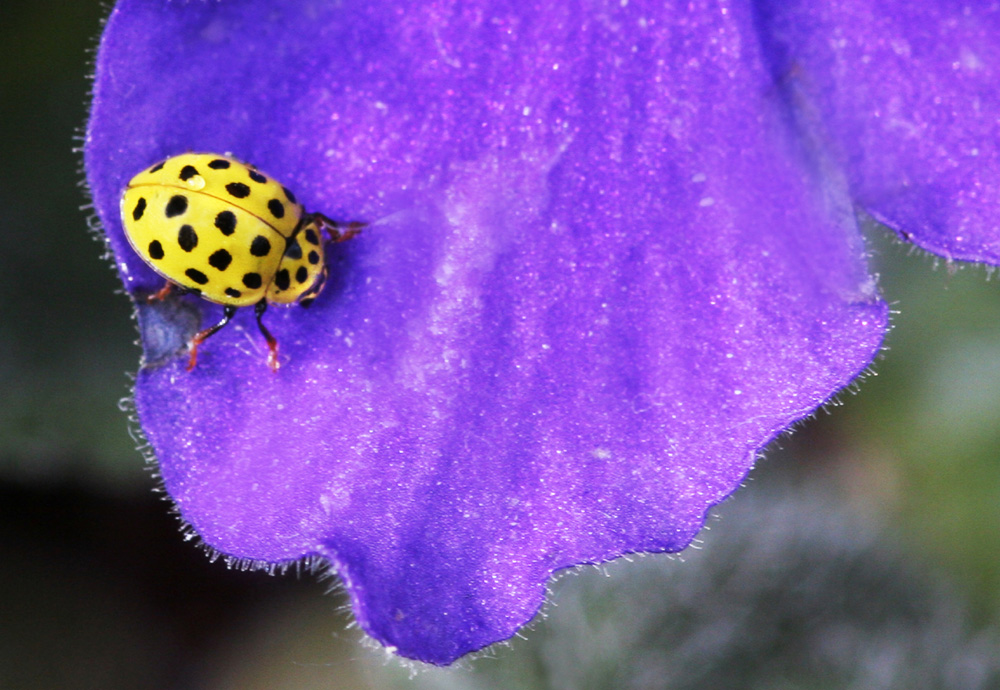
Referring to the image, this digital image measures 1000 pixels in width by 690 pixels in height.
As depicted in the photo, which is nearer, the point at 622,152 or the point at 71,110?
the point at 622,152

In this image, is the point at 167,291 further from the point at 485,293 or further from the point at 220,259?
the point at 485,293

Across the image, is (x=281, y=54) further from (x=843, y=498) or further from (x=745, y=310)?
(x=843, y=498)

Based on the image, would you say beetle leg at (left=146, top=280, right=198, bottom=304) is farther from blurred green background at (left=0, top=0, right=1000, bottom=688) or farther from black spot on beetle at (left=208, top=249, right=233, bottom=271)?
blurred green background at (left=0, top=0, right=1000, bottom=688)

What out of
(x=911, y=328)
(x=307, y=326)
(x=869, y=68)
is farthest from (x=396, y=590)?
(x=911, y=328)

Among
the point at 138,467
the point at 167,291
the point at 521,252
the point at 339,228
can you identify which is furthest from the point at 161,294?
the point at 138,467

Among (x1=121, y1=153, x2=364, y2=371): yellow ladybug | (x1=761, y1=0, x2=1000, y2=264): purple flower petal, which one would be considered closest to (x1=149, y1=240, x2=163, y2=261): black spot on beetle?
(x1=121, y1=153, x2=364, y2=371): yellow ladybug

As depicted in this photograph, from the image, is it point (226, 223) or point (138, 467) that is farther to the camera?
point (138, 467)
